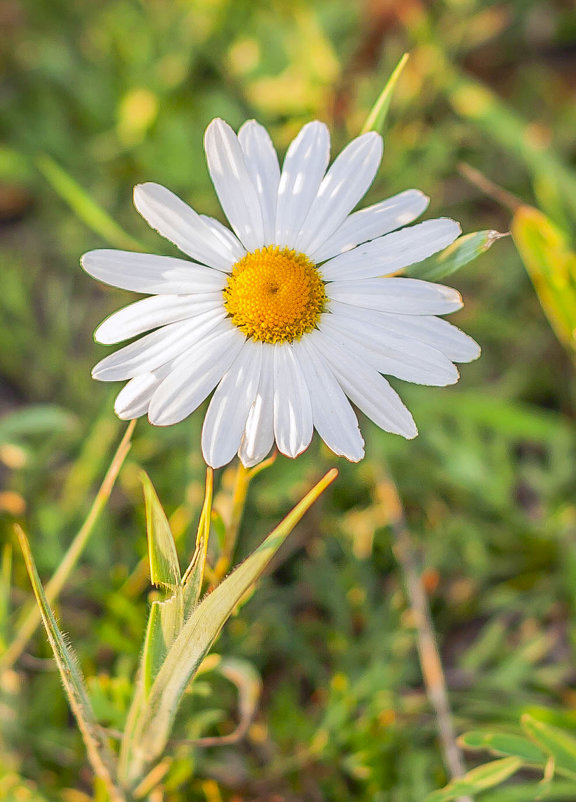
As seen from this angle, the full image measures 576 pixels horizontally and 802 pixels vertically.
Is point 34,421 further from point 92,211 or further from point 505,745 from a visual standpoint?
point 505,745

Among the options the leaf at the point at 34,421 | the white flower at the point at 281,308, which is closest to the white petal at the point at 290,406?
the white flower at the point at 281,308

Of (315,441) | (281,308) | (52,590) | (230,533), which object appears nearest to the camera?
(281,308)

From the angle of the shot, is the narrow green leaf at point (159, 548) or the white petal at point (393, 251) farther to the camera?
the white petal at point (393, 251)

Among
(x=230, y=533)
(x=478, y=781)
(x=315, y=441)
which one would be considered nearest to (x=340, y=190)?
(x=230, y=533)

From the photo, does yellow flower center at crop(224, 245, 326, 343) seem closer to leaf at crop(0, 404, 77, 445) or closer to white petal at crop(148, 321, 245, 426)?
white petal at crop(148, 321, 245, 426)

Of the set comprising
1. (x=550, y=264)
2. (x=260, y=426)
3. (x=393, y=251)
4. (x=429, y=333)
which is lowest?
(x=260, y=426)

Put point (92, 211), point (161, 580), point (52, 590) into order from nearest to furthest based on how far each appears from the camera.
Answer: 1. point (161, 580)
2. point (52, 590)
3. point (92, 211)

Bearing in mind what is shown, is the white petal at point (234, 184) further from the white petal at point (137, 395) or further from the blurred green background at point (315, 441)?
the blurred green background at point (315, 441)

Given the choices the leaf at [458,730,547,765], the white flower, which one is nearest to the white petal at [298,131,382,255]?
the white flower
